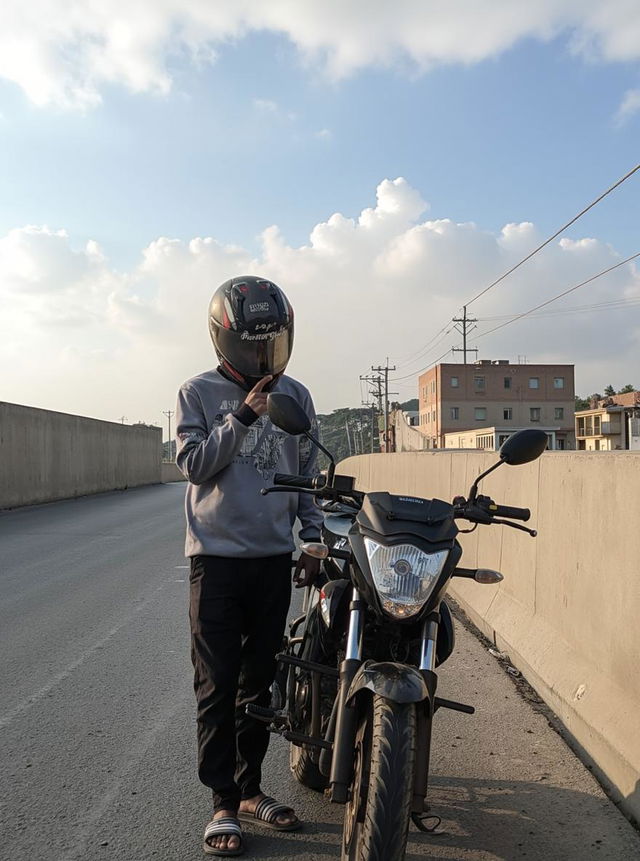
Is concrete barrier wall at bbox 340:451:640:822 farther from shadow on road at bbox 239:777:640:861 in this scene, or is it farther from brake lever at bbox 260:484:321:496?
brake lever at bbox 260:484:321:496

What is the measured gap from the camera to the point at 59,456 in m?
26.0

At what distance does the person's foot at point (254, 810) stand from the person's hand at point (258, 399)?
1554 mm

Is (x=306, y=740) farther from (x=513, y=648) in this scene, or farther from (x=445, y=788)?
(x=513, y=648)

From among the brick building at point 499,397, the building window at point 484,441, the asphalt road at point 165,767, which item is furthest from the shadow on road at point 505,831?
the brick building at point 499,397

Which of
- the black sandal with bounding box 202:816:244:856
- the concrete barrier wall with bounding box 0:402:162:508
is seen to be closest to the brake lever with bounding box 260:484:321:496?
the black sandal with bounding box 202:816:244:856

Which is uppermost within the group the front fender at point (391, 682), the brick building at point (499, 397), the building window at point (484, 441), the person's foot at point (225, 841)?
the brick building at point (499, 397)

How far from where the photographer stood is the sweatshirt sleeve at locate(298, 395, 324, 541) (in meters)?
3.65

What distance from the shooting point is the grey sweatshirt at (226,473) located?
127 inches

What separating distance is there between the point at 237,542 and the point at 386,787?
1.20m

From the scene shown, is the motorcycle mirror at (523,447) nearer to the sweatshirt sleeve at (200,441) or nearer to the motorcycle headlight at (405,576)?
the motorcycle headlight at (405,576)

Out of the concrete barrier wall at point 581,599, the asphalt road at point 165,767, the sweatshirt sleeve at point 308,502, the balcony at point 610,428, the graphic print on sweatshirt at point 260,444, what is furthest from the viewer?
the balcony at point 610,428

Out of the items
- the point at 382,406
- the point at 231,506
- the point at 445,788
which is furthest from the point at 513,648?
the point at 382,406

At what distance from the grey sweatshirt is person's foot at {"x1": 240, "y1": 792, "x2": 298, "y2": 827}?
0.99 m

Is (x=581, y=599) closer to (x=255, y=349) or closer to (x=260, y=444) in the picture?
(x=260, y=444)
